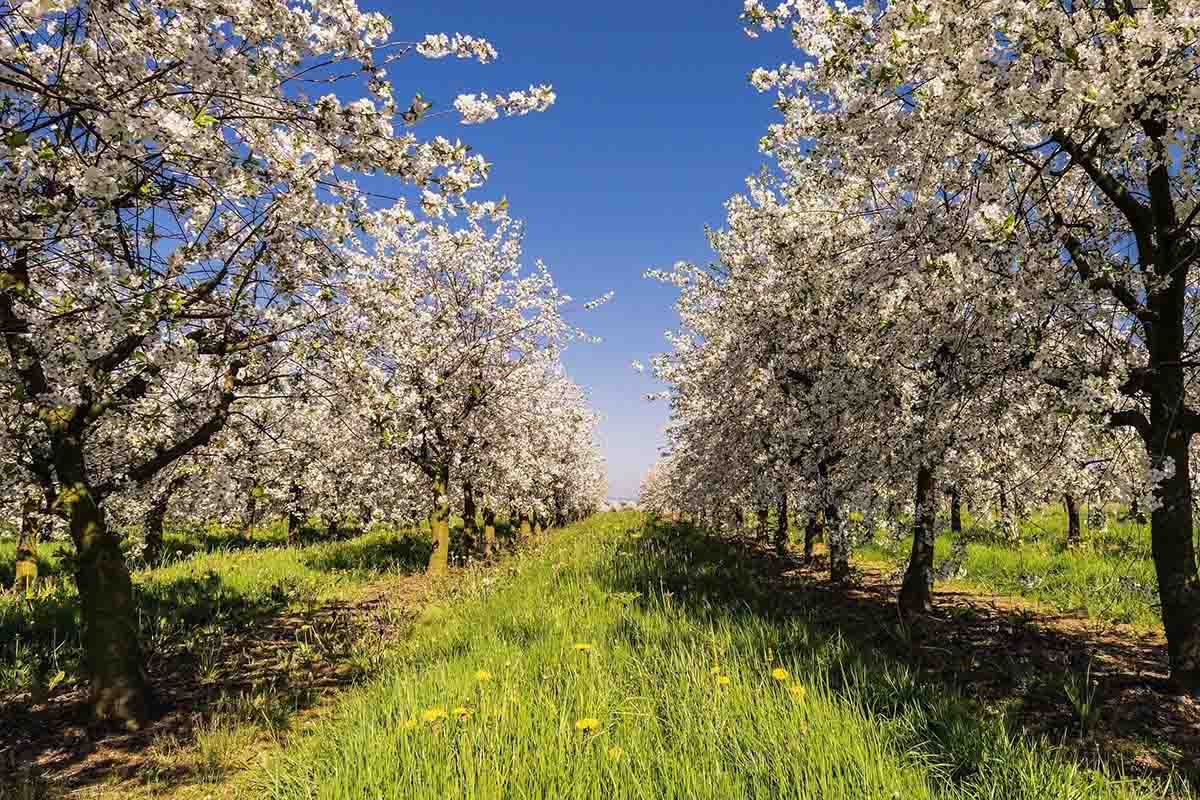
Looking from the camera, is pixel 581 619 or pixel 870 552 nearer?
pixel 581 619

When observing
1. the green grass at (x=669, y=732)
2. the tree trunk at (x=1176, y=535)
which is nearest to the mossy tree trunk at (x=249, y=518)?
the green grass at (x=669, y=732)

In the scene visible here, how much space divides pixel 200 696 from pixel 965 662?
29.1 ft

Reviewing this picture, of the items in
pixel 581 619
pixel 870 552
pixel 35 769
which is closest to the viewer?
pixel 35 769

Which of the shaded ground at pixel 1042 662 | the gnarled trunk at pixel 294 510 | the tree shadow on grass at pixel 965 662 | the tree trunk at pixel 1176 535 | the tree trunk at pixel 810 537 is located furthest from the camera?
the gnarled trunk at pixel 294 510

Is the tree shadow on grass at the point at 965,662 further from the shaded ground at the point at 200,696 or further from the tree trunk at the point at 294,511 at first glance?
the tree trunk at the point at 294,511

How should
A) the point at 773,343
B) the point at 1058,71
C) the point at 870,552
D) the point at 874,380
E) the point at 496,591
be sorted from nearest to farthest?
Result: 1. the point at 1058,71
2. the point at 874,380
3. the point at 496,591
4. the point at 773,343
5. the point at 870,552

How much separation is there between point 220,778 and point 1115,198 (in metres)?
9.77

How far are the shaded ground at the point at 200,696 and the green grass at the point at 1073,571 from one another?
7.48 m

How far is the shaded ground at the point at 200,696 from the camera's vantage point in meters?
5.33

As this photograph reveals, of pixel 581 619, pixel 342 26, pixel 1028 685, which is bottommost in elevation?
pixel 1028 685

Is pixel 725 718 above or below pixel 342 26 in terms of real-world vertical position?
below

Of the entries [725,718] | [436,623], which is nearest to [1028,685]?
[725,718]

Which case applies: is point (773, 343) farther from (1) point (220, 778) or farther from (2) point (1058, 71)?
(1) point (220, 778)

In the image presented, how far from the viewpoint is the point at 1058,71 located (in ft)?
14.0
